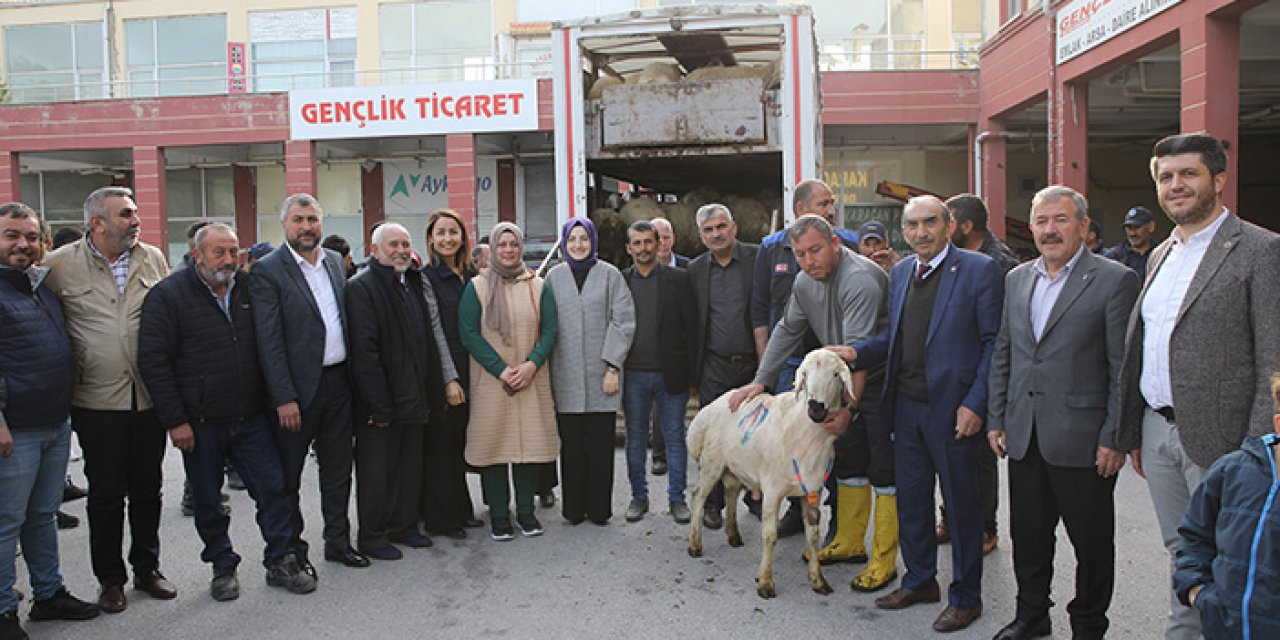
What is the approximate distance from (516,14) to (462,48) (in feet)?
5.21

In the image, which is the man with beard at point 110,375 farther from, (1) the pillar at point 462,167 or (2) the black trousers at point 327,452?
(1) the pillar at point 462,167

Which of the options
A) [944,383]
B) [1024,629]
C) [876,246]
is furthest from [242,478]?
[876,246]

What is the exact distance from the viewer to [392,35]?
2206 centimetres

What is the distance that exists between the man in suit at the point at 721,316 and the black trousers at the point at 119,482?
129 inches

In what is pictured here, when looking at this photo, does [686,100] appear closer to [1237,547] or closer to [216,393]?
[216,393]

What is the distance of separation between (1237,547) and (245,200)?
2454 centimetres

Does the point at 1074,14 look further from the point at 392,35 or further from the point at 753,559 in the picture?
the point at 392,35

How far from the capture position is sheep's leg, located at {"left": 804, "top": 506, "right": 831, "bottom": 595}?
15.2 ft

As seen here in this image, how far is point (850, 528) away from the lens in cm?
501

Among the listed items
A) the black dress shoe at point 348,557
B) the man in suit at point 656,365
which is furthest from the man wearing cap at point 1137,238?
the black dress shoe at point 348,557

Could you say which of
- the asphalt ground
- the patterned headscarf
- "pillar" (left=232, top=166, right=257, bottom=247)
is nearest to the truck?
the patterned headscarf

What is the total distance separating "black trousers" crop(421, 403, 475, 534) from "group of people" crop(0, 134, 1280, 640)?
2 cm

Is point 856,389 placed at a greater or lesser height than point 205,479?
greater

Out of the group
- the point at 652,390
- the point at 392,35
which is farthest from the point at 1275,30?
the point at 392,35
